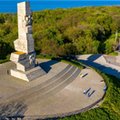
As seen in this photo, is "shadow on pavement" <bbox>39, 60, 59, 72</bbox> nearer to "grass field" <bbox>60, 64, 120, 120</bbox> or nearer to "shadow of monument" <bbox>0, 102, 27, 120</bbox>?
"grass field" <bbox>60, 64, 120, 120</bbox>

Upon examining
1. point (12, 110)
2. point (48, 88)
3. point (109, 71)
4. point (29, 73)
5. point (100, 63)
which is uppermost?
point (29, 73)

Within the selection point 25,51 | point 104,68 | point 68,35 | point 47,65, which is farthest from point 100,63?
point 25,51

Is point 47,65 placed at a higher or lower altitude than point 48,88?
higher

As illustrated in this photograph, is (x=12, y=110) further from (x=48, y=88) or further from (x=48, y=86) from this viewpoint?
(x=48, y=86)

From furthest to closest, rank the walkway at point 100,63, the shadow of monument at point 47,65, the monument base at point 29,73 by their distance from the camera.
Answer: the walkway at point 100,63
the shadow of monument at point 47,65
the monument base at point 29,73

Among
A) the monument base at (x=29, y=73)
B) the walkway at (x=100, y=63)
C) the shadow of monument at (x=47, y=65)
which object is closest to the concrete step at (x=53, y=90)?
the monument base at (x=29, y=73)

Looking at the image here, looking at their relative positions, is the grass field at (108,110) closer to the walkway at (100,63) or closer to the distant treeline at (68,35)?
the walkway at (100,63)
